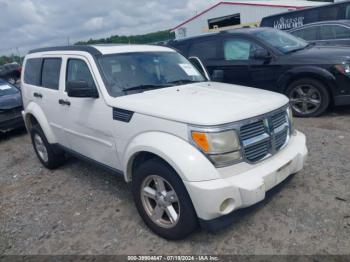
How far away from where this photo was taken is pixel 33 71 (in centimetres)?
505

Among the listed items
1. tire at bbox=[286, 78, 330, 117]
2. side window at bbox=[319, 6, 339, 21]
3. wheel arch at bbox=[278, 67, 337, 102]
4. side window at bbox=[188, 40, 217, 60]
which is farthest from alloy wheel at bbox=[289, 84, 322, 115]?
side window at bbox=[319, 6, 339, 21]

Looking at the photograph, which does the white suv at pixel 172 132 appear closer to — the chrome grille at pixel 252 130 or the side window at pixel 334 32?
the chrome grille at pixel 252 130

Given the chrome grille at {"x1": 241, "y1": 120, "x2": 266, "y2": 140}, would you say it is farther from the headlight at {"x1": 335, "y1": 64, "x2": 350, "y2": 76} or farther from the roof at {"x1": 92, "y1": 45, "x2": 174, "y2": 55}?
the headlight at {"x1": 335, "y1": 64, "x2": 350, "y2": 76}

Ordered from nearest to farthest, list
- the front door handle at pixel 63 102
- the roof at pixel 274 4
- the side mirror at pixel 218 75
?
the front door handle at pixel 63 102 < the side mirror at pixel 218 75 < the roof at pixel 274 4

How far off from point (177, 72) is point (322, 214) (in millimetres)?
2276

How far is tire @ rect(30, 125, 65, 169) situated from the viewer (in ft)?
15.7

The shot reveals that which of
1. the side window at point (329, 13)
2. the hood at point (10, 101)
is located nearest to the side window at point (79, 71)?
the hood at point (10, 101)

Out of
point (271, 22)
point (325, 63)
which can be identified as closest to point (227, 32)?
point (325, 63)

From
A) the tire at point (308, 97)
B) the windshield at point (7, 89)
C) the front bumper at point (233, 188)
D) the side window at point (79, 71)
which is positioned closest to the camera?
the front bumper at point (233, 188)

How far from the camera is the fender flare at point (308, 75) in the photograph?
571 cm

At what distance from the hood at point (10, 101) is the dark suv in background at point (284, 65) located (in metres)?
4.65

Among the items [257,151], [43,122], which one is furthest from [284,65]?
[43,122]

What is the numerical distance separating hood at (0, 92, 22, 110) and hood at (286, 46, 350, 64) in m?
6.34

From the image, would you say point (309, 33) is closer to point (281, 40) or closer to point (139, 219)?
point (281, 40)
